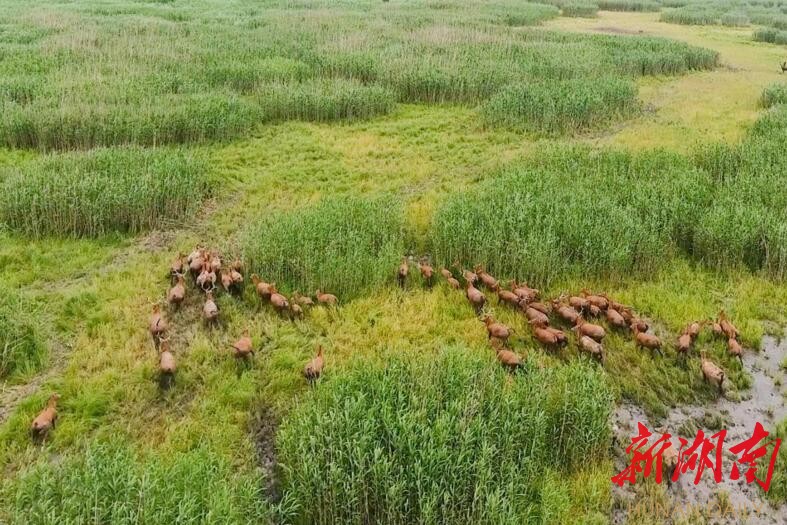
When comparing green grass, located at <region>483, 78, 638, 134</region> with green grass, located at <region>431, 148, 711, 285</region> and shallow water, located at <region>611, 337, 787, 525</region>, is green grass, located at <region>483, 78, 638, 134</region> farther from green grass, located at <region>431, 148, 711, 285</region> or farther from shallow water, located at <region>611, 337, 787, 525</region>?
shallow water, located at <region>611, 337, 787, 525</region>

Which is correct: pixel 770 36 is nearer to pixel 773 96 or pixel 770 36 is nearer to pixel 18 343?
pixel 773 96

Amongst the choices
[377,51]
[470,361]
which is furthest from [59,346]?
[377,51]

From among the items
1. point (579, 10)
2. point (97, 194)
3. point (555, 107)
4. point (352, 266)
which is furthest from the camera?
point (579, 10)

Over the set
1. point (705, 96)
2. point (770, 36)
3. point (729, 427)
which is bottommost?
point (729, 427)

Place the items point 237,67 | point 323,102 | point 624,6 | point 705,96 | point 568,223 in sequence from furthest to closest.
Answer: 1. point 624,6
2. point 705,96
3. point 237,67
4. point 323,102
5. point 568,223

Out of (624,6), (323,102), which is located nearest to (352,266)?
(323,102)

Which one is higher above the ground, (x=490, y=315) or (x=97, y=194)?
(x=97, y=194)
